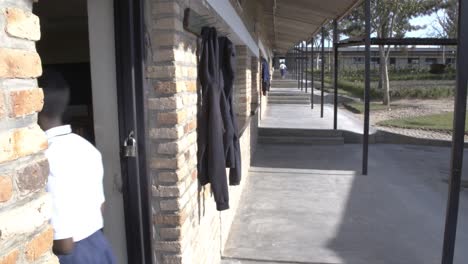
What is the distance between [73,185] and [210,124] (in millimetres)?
1417

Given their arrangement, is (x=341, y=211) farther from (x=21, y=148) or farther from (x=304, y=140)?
(x=304, y=140)

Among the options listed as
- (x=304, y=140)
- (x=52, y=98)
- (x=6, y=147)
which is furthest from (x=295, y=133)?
(x=6, y=147)

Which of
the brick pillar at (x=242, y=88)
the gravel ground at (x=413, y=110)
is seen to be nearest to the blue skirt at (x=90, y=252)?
the brick pillar at (x=242, y=88)

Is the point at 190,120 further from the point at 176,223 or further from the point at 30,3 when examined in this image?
the point at 30,3

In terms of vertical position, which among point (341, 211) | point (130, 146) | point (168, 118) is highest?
point (168, 118)

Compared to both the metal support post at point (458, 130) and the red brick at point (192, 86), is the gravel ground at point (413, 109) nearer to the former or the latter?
the metal support post at point (458, 130)

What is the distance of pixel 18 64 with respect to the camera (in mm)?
1087

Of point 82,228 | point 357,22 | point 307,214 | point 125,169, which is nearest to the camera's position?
point 82,228

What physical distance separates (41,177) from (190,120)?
1.51 meters

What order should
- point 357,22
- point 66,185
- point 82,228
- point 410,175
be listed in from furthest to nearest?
point 357,22 → point 410,175 → point 82,228 → point 66,185

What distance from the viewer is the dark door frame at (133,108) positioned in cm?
212

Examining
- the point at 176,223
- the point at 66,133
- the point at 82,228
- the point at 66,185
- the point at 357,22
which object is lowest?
the point at 176,223

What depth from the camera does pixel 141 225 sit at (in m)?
2.31

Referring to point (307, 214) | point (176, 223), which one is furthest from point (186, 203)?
point (307, 214)
